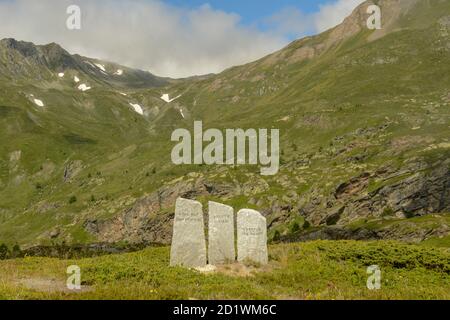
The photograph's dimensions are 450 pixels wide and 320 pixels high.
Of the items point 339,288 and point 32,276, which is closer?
point 339,288

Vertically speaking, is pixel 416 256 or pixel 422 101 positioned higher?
pixel 422 101

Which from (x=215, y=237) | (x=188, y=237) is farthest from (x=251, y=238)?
(x=188, y=237)

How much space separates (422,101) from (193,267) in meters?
184

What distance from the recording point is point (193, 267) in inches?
1192

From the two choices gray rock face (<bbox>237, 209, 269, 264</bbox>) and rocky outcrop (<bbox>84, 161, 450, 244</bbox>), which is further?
rocky outcrop (<bbox>84, 161, 450, 244</bbox>)

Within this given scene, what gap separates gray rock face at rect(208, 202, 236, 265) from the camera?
31109mm

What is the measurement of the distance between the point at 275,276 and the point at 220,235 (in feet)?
17.4

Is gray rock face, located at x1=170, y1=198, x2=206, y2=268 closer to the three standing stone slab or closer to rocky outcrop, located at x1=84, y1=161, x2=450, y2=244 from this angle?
the three standing stone slab

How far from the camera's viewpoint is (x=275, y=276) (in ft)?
89.4

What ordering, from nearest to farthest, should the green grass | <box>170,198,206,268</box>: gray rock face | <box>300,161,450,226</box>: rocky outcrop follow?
the green grass < <box>170,198,206,268</box>: gray rock face < <box>300,161,450,226</box>: rocky outcrop

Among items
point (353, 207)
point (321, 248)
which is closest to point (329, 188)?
point (353, 207)

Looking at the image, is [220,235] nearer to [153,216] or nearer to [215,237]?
[215,237]

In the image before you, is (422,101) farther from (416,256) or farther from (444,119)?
(416,256)

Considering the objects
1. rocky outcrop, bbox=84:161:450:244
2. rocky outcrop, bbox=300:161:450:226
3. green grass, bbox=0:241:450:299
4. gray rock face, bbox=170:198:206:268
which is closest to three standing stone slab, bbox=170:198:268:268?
gray rock face, bbox=170:198:206:268
